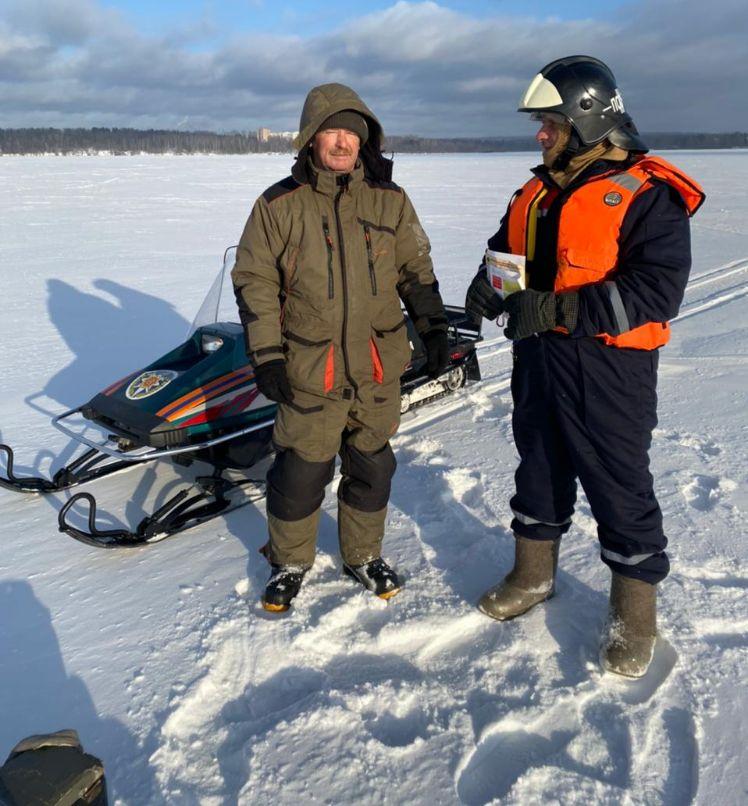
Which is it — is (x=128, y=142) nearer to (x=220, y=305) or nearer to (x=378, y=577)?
(x=220, y=305)

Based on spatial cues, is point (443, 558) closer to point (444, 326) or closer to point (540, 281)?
point (444, 326)

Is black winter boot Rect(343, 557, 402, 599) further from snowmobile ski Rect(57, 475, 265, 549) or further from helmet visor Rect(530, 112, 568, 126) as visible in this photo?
helmet visor Rect(530, 112, 568, 126)

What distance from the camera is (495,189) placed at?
23.9 metres

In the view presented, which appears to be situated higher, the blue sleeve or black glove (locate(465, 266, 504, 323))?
the blue sleeve

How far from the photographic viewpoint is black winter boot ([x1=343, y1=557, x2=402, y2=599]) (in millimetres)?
2631

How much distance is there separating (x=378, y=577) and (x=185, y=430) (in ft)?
3.80

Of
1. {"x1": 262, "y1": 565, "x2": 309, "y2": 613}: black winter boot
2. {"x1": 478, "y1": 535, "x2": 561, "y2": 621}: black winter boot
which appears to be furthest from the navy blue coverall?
{"x1": 262, "y1": 565, "x2": 309, "y2": 613}: black winter boot

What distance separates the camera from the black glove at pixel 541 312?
199 centimetres

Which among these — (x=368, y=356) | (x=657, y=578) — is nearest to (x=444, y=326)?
(x=368, y=356)

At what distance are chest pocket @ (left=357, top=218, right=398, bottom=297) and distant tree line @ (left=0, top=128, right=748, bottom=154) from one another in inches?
2683

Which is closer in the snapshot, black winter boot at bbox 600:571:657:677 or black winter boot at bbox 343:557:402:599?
black winter boot at bbox 600:571:657:677

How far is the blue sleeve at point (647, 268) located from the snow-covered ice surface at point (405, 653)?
3.68 ft

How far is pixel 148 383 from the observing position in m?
3.38

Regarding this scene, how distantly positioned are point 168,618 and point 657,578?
67.1 inches
